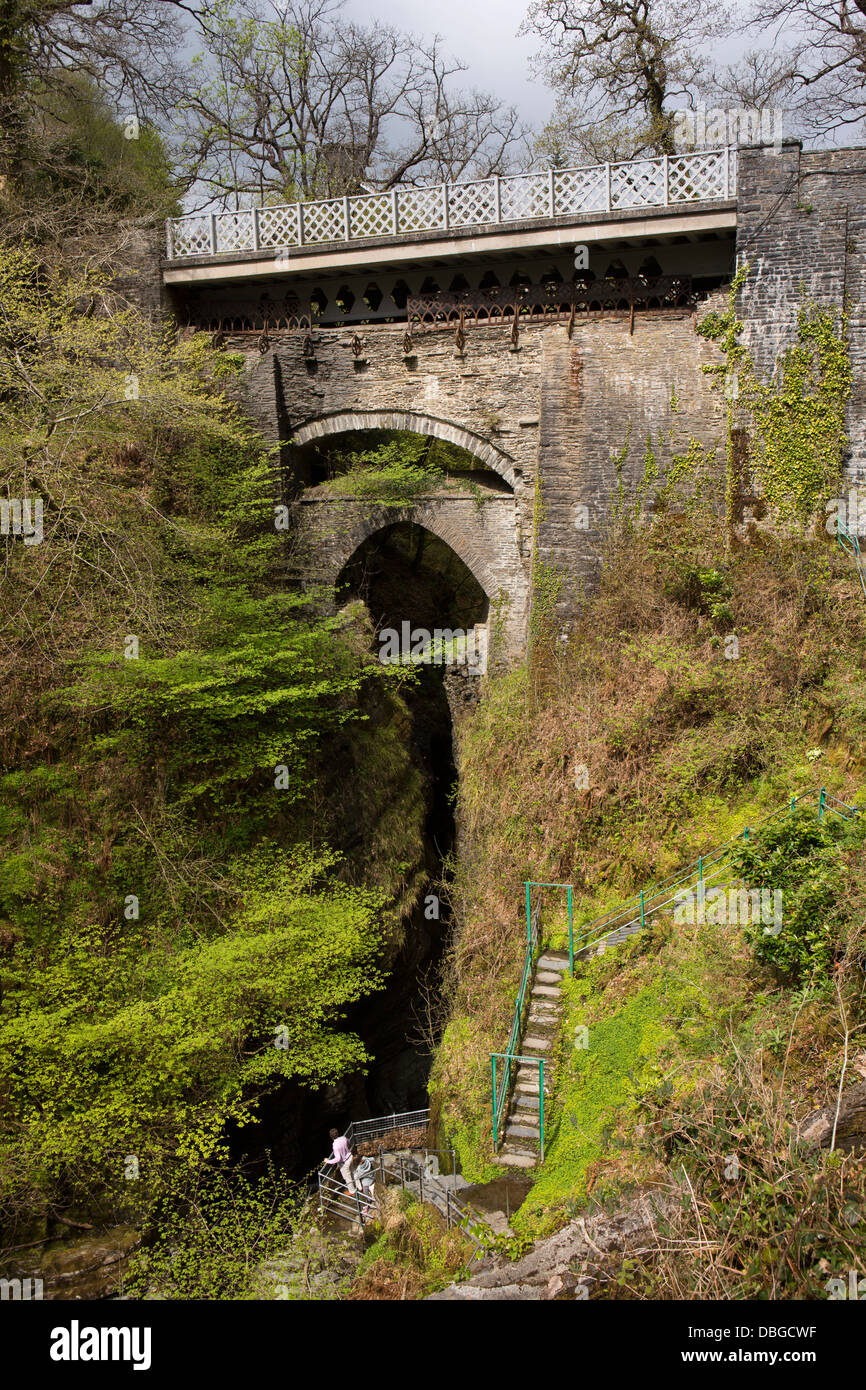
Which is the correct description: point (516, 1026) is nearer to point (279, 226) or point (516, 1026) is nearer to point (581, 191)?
point (581, 191)

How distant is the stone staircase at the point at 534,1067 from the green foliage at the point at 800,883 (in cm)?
254

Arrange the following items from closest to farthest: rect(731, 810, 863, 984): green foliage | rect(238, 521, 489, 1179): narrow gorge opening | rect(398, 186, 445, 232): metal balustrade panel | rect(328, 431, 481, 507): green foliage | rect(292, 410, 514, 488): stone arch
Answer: rect(731, 810, 863, 984): green foliage
rect(238, 521, 489, 1179): narrow gorge opening
rect(398, 186, 445, 232): metal balustrade panel
rect(292, 410, 514, 488): stone arch
rect(328, 431, 481, 507): green foliage

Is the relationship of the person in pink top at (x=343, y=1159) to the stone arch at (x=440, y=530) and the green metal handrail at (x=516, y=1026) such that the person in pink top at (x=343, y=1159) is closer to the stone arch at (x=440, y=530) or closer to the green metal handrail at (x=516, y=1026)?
the green metal handrail at (x=516, y=1026)

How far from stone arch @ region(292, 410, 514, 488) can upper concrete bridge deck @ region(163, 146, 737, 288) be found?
2.39 metres

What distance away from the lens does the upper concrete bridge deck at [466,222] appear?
14023 mm

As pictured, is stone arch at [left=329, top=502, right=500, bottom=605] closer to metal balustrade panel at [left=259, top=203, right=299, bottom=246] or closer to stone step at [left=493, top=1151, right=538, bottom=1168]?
metal balustrade panel at [left=259, top=203, right=299, bottom=246]

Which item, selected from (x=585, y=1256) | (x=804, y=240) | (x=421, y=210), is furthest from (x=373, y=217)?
(x=585, y=1256)

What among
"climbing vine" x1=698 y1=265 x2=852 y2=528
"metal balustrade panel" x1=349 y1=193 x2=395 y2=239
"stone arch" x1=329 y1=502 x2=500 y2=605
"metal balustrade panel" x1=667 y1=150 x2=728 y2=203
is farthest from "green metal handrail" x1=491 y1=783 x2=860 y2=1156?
"metal balustrade panel" x1=349 y1=193 x2=395 y2=239

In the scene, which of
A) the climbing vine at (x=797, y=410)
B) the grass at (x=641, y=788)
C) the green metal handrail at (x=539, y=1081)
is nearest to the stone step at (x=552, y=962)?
the grass at (x=641, y=788)

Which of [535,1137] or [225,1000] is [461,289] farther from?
[535,1137]

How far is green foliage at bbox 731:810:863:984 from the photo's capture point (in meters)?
7.89

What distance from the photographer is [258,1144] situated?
12898mm

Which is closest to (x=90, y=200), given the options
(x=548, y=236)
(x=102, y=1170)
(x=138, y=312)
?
(x=138, y=312)

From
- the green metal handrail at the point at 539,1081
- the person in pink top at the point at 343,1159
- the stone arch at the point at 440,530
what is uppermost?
the stone arch at the point at 440,530
